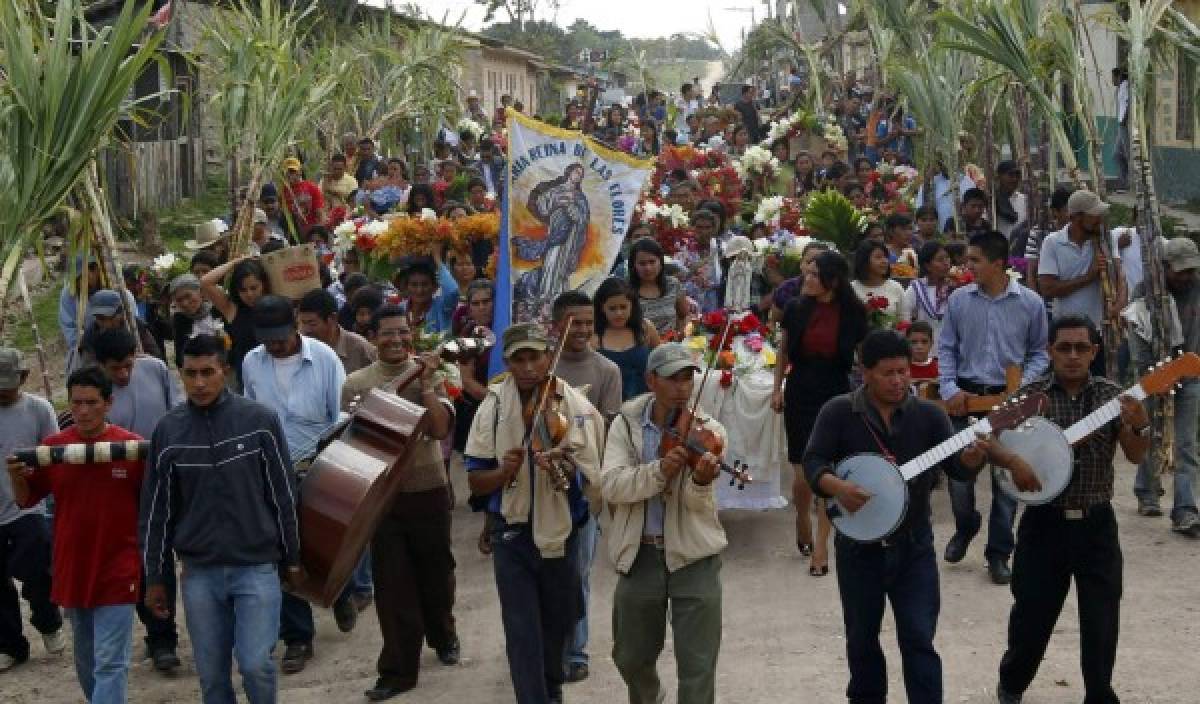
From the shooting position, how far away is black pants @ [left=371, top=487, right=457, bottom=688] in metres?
8.44

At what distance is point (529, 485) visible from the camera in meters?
7.39

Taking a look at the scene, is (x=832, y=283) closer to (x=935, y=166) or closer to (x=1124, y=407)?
(x=1124, y=407)

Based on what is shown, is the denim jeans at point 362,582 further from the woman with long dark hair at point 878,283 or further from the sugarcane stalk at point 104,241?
the woman with long dark hair at point 878,283

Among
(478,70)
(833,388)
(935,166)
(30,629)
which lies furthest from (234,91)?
(478,70)

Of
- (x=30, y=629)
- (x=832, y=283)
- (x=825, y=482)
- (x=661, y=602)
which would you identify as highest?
(x=832, y=283)

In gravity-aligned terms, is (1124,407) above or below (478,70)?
below

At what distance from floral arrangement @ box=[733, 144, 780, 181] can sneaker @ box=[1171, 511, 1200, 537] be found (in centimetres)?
876

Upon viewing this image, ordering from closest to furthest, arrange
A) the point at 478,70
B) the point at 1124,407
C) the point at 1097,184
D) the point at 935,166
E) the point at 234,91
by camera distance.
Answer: the point at 1124,407, the point at 1097,184, the point at 234,91, the point at 935,166, the point at 478,70

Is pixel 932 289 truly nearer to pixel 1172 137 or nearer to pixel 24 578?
pixel 24 578

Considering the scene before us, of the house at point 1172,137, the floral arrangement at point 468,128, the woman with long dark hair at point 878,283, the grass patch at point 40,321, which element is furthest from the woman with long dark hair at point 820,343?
the floral arrangement at point 468,128

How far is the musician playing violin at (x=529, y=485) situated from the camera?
7.33 m

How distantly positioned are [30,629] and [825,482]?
5.18 metres

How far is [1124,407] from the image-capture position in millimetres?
6867

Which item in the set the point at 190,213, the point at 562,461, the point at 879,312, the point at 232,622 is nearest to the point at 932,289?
the point at 879,312
